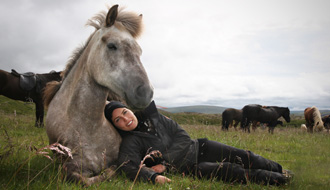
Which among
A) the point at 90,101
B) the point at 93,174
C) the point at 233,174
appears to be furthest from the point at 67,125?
the point at 233,174

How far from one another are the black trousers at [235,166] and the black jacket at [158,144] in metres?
0.24

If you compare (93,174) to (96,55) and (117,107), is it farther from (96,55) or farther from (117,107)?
(96,55)

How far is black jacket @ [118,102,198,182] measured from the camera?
3.35 m

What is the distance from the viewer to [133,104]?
8.54 feet

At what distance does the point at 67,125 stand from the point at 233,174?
2.63m

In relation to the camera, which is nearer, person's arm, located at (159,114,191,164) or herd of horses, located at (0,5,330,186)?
herd of horses, located at (0,5,330,186)

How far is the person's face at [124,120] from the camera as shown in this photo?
11.4 ft

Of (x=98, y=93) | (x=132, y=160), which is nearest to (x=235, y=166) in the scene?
(x=132, y=160)

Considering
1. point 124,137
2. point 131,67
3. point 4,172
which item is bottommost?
point 4,172

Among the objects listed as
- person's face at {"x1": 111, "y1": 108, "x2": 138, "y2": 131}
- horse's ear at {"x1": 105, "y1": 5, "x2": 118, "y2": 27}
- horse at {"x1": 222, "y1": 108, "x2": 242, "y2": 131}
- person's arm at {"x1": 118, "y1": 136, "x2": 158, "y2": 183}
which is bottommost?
horse at {"x1": 222, "y1": 108, "x2": 242, "y2": 131}

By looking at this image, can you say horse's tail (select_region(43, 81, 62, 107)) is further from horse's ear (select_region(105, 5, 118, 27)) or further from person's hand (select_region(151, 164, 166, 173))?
person's hand (select_region(151, 164, 166, 173))

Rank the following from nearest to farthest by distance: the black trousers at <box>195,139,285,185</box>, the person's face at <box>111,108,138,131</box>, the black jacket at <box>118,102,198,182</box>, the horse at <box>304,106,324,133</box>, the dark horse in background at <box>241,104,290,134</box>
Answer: the black trousers at <box>195,139,285,185</box>, the black jacket at <box>118,102,198,182</box>, the person's face at <box>111,108,138,131</box>, the dark horse in background at <box>241,104,290,134</box>, the horse at <box>304,106,324,133</box>

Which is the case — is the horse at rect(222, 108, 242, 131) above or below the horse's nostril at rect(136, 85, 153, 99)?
below

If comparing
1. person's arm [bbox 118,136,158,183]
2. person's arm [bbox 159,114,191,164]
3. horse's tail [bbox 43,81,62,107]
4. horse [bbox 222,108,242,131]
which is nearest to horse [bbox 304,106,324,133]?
horse [bbox 222,108,242,131]
